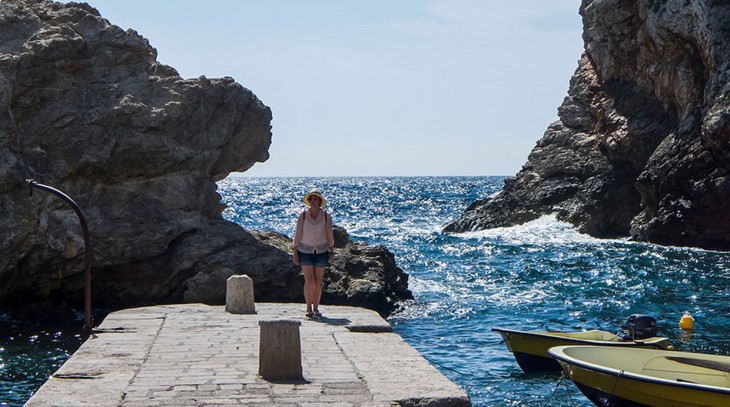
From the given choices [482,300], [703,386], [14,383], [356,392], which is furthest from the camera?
[482,300]

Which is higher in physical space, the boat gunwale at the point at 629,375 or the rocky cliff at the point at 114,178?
the rocky cliff at the point at 114,178

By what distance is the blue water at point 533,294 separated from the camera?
1786 centimetres

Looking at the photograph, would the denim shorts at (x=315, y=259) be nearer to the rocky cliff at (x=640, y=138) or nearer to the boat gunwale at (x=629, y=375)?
the boat gunwale at (x=629, y=375)

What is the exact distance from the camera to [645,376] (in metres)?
12.2

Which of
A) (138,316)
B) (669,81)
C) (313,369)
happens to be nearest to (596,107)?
(669,81)

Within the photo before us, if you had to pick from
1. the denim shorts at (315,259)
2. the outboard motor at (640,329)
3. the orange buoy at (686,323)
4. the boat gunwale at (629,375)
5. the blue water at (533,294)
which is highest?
the denim shorts at (315,259)

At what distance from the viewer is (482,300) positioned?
93.9ft

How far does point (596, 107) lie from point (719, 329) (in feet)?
97.4

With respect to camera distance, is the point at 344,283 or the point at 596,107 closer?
the point at 344,283

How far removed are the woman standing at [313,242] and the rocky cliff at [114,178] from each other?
7.61m

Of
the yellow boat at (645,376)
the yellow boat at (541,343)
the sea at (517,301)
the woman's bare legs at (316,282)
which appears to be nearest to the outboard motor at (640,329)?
the yellow boat at (541,343)

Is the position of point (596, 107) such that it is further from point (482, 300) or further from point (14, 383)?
point (14, 383)

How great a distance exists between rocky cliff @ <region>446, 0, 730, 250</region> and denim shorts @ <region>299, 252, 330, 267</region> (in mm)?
25657

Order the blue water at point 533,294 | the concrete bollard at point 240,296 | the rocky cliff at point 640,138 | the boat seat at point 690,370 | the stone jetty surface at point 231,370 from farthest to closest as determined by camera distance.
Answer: the rocky cliff at point 640,138 → the blue water at point 533,294 → the concrete bollard at point 240,296 → the boat seat at point 690,370 → the stone jetty surface at point 231,370
